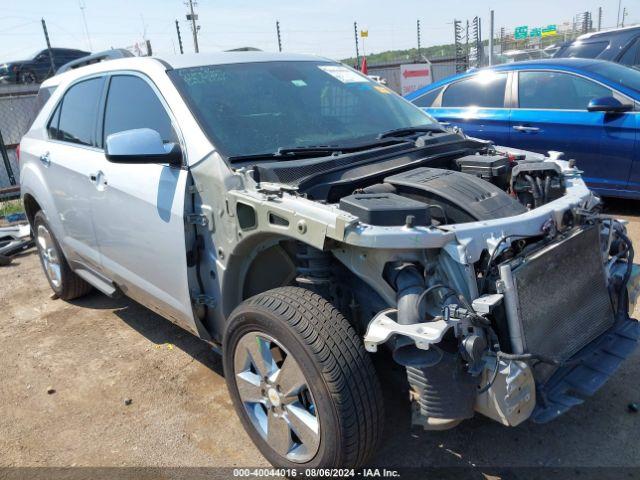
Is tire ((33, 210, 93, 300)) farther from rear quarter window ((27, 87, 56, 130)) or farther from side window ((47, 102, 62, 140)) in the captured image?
rear quarter window ((27, 87, 56, 130))

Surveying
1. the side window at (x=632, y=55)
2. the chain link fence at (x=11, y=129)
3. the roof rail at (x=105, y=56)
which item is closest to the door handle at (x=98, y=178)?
the roof rail at (x=105, y=56)

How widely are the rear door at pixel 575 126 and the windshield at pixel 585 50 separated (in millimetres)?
2565

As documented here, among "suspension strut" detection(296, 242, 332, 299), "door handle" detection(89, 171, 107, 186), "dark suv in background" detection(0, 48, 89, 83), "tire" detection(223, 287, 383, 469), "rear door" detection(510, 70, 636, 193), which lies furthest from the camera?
"dark suv in background" detection(0, 48, 89, 83)

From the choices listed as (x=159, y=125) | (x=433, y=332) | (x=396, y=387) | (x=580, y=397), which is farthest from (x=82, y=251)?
(x=580, y=397)

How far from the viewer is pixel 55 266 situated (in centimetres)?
483

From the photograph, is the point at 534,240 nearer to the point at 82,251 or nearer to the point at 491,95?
the point at 82,251

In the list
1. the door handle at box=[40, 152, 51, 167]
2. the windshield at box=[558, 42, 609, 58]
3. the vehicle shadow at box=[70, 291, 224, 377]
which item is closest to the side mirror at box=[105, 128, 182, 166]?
the vehicle shadow at box=[70, 291, 224, 377]

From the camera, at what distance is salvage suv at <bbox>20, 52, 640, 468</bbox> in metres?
2.12

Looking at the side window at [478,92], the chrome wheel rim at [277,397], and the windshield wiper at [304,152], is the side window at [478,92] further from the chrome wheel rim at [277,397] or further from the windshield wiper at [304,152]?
the chrome wheel rim at [277,397]

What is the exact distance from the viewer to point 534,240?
2414mm

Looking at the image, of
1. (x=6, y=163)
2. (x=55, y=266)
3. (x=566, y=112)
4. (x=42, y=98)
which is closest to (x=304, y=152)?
(x=55, y=266)

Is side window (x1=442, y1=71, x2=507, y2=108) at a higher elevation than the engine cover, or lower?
higher

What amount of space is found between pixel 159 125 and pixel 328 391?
1.85 meters

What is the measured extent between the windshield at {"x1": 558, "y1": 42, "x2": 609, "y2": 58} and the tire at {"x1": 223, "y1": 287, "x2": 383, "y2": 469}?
23.9 ft
